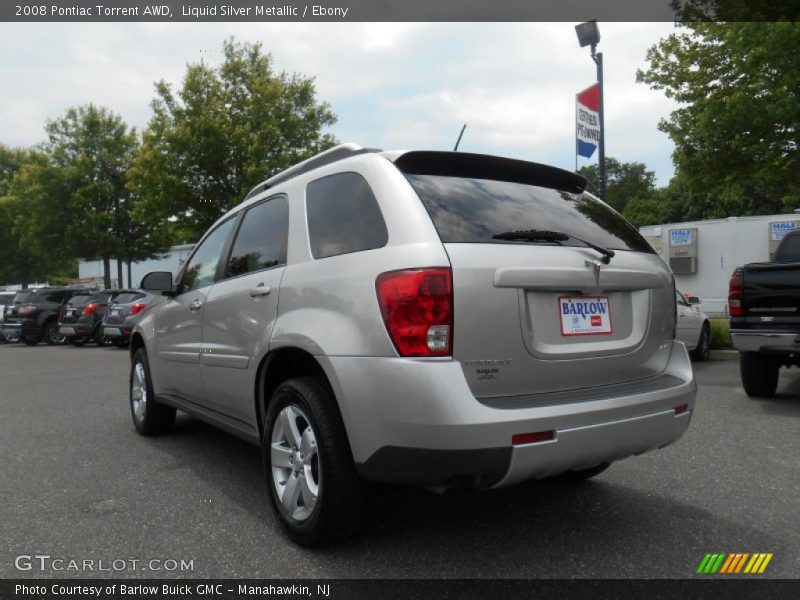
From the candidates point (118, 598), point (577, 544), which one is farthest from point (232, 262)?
point (577, 544)

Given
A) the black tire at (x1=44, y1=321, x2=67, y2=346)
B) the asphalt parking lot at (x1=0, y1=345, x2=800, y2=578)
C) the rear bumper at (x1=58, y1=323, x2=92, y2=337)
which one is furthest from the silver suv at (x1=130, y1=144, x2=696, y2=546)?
the black tire at (x1=44, y1=321, x2=67, y2=346)

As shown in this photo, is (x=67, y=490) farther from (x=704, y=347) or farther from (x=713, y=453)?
(x=704, y=347)

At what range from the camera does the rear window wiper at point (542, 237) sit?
9.07 feet

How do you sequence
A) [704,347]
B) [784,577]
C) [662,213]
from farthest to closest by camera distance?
1. [662,213]
2. [704,347]
3. [784,577]

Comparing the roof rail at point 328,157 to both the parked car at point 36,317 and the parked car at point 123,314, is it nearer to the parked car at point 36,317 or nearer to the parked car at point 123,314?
the parked car at point 123,314

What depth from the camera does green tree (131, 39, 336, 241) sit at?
22297mm

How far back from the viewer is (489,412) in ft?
7.97

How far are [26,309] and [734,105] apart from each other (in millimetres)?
19424

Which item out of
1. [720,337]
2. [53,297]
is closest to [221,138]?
[53,297]

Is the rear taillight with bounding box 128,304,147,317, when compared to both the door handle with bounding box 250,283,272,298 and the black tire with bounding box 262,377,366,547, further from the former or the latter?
the black tire with bounding box 262,377,366,547

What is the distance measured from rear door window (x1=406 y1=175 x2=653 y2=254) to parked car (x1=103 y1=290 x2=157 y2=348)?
1388 cm

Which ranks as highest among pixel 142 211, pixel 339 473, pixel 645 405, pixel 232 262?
pixel 142 211

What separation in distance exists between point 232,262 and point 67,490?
168 cm

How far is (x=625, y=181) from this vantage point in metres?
79.2
